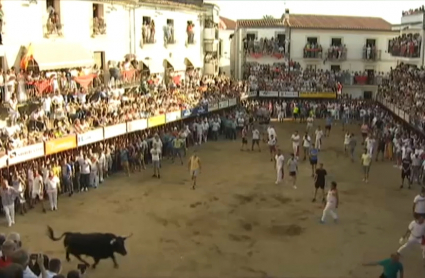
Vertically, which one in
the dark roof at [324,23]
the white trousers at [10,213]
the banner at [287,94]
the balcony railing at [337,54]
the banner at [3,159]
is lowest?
the white trousers at [10,213]

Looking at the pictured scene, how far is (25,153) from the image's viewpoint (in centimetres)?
1927

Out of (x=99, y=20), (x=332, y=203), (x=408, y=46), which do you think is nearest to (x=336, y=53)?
(x=408, y=46)

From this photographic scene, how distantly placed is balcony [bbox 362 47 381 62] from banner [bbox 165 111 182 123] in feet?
85.6

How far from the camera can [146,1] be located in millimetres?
33875

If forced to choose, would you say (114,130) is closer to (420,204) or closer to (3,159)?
(3,159)

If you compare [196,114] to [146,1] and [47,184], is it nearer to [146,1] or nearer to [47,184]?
[146,1]

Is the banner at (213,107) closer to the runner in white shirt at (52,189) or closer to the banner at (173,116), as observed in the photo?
the banner at (173,116)

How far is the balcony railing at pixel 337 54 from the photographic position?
50094mm

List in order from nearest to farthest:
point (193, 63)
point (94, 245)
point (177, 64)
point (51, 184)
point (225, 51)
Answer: point (94, 245), point (51, 184), point (177, 64), point (193, 63), point (225, 51)

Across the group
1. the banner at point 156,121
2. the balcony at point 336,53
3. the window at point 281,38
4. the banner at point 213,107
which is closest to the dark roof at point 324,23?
the window at point 281,38

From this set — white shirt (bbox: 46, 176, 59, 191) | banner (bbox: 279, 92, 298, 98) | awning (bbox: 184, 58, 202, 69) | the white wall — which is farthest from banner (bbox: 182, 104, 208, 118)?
the white wall

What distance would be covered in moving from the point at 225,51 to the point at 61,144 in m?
31.1

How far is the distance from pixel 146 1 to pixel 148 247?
2172 cm

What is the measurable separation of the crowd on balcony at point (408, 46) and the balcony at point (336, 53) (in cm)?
528
